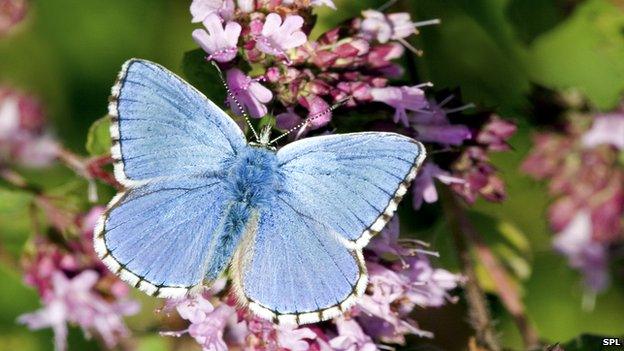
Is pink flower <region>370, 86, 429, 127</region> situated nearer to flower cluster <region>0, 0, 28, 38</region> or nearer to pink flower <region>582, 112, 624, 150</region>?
pink flower <region>582, 112, 624, 150</region>

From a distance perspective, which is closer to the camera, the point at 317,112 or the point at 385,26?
the point at 317,112

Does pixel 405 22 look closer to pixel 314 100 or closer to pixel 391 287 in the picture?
pixel 314 100

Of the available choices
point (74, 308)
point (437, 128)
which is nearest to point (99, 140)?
point (74, 308)

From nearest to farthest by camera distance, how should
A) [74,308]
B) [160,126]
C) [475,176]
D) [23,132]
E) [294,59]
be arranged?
[160,126] < [294,59] < [475,176] < [74,308] < [23,132]

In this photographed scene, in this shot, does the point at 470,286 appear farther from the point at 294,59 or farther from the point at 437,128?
the point at 294,59

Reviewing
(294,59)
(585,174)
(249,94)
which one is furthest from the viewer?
(585,174)

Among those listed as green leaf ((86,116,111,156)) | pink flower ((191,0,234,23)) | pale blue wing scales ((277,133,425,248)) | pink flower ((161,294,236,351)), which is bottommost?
pink flower ((161,294,236,351))

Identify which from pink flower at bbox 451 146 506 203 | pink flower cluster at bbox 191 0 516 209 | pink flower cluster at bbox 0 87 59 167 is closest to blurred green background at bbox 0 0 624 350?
pink flower cluster at bbox 0 87 59 167
